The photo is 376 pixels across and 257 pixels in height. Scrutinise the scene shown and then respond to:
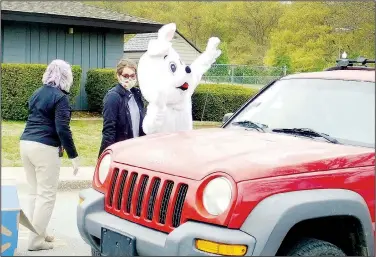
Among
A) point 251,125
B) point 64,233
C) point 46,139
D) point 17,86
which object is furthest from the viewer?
point 17,86

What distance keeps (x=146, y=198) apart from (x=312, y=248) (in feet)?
3.41

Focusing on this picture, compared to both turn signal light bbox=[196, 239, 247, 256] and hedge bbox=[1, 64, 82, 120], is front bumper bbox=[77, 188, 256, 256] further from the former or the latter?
hedge bbox=[1, 64, 82, 120]

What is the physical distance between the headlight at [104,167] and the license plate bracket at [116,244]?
560mm

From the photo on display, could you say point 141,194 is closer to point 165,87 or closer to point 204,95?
point 165,87

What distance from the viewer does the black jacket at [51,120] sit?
19.2 feet

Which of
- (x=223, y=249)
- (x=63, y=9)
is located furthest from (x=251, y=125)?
(x=63, y=9)

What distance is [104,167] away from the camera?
15.4 feet

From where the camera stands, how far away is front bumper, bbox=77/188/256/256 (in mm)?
3543

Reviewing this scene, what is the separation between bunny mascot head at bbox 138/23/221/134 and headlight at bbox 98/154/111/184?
6.40 ft

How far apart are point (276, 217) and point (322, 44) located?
2464cm

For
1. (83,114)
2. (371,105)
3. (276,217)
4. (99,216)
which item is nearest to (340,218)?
(276,217)

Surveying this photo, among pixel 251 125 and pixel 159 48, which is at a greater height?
pixel 159 48

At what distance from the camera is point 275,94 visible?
534cm

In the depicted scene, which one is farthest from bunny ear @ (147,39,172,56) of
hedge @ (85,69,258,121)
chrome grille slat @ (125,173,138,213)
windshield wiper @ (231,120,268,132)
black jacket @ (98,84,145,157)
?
hedge @ (85,69,258,121)
